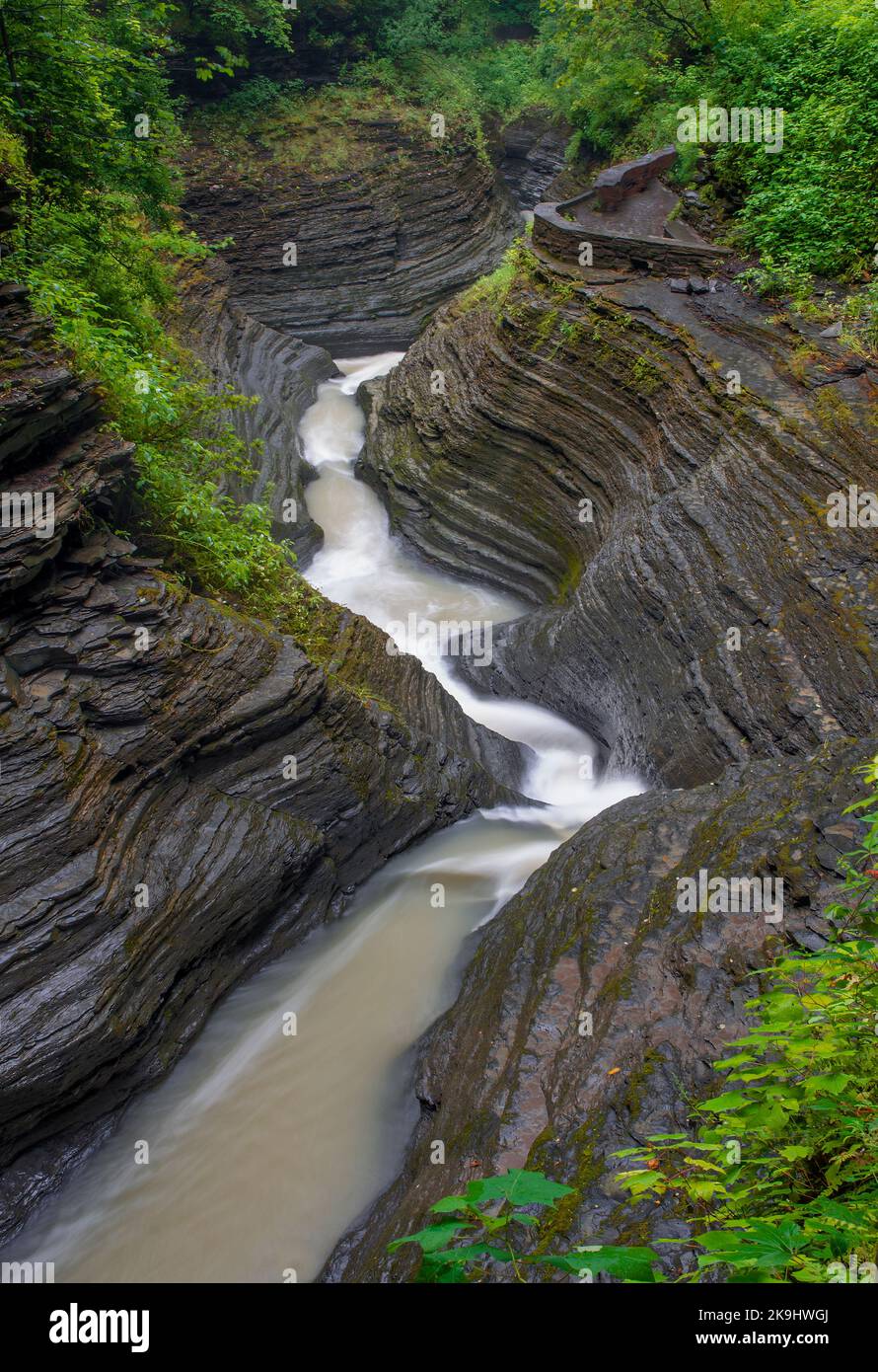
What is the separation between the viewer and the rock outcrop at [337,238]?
68.7ft

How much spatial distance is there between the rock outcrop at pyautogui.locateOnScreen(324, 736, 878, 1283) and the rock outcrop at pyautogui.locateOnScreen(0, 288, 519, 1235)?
199 centimetres

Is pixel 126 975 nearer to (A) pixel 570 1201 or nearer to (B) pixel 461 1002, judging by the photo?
(B) pixel 461 1002

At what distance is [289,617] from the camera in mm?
8688

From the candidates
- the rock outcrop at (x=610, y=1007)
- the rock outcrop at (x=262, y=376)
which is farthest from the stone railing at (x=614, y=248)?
the rock outcrop at (x=610, y=1007)

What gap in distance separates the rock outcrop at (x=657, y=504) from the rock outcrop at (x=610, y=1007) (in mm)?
1489

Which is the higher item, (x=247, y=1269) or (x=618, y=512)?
(x=618, y=512)

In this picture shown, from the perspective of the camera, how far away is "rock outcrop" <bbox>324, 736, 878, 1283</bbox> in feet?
12.8

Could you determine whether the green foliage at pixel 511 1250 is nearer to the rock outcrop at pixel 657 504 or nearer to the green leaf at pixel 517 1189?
the green leaf at pixel 517 1189

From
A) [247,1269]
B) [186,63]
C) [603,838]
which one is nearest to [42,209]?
[603,838]

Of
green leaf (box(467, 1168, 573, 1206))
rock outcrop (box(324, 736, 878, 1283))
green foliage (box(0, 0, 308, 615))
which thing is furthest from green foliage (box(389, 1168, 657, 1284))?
green foliage (box(0, 0, 308, 615))

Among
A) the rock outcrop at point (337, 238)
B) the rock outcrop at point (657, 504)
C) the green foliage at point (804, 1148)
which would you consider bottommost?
the green foliage at point (804, 1148)

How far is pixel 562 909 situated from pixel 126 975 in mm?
3268

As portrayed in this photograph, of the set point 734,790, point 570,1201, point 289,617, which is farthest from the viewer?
point 289,617

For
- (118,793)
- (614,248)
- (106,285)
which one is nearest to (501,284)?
(614,248)
